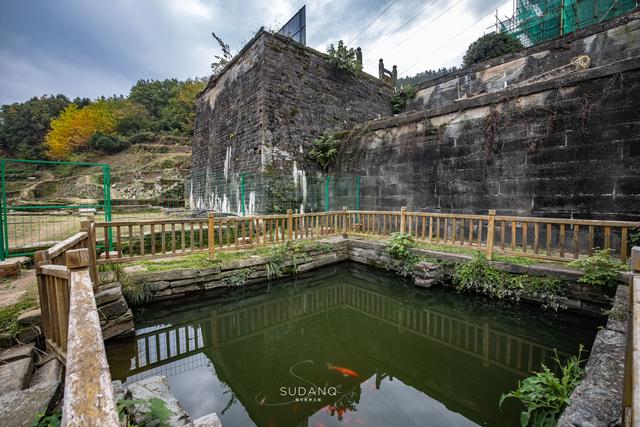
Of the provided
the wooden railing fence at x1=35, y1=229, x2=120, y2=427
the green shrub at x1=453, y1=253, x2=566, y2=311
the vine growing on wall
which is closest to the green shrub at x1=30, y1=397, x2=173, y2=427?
the wooden railing fence at x1=35, y1=229, x2=120, y2=427

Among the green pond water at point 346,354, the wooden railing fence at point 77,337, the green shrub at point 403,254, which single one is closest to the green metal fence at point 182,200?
the wooden railing fence at point 77,337

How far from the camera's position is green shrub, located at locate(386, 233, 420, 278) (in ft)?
18.2

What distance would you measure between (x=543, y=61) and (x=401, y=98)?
204 inches

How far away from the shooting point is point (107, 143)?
88.6 ft

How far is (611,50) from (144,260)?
1248 cm

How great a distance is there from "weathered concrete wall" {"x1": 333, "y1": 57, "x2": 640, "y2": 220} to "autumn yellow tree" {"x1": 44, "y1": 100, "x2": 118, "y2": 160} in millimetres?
33221

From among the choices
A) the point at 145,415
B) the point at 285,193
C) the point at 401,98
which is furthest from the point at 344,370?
the point at 401,98

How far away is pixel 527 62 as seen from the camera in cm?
889

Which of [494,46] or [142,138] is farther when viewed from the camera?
[142,138]

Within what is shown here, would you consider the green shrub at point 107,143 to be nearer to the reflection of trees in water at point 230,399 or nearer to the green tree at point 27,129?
the green tree at point 27,129

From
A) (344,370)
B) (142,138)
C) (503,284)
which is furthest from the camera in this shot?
(142,138)

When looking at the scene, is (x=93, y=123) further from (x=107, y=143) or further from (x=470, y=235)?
(x=470, y=235)

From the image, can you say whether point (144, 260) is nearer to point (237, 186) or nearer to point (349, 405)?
point (349, 405)

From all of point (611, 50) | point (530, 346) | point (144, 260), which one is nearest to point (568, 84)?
point (611, 50)
